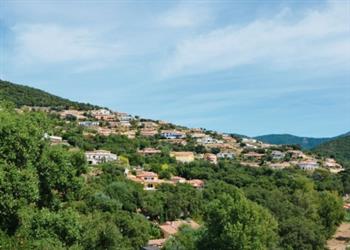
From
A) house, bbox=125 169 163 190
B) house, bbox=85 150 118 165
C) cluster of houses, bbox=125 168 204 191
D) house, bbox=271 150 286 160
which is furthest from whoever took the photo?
house, bbox=271 150 286 160

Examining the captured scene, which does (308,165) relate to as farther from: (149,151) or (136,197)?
(136,197)

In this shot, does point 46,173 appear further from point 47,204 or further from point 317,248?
point 317,248

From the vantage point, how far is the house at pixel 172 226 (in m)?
35.3

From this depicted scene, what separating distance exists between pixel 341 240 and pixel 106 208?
2031 centimetres

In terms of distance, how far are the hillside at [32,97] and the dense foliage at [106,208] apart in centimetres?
4740

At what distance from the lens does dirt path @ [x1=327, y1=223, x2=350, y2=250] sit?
39.3m

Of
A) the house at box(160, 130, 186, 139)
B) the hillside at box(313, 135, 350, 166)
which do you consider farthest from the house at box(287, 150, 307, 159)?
the hillside at box(313, 135, 350, 166)

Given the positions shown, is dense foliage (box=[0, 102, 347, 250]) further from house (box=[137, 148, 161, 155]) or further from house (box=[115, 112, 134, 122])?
house (box=[115, 112, 134, 122])

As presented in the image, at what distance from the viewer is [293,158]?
9025cm

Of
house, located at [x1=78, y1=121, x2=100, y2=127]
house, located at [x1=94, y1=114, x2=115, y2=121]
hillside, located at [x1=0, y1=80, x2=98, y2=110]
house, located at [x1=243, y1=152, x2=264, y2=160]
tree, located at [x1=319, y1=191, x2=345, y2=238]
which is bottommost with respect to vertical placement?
tree, located at [x1=319, y1=191, x2=345, y2=238]

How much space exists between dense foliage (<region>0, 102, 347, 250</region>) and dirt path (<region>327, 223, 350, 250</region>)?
1.62m

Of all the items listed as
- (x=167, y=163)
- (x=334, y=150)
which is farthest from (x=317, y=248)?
(x=334, y=150)

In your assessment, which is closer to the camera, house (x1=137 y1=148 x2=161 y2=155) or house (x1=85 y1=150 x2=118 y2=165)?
house (x1=85 y1=150 x2=118 y2=165)

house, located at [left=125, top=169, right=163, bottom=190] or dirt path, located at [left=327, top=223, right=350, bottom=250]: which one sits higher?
house, located at [left=125, top=169, right=163, bottom=190]
